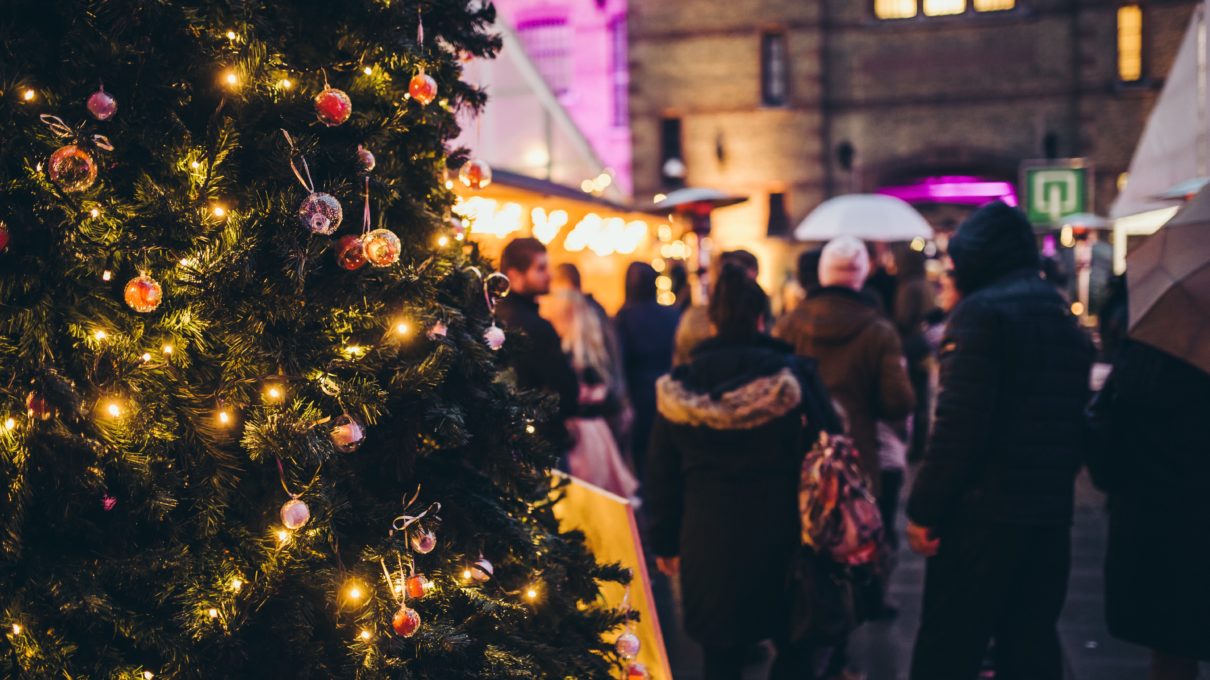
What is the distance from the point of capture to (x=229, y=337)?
183 centimetres

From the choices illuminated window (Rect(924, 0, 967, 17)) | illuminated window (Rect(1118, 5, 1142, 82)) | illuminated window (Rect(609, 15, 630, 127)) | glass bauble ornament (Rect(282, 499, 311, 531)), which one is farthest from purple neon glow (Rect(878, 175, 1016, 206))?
glass bauble ornament (Rect(282, 499, 311, 531))

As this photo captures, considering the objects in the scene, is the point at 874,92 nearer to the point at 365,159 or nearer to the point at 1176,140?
the point at 1176,140

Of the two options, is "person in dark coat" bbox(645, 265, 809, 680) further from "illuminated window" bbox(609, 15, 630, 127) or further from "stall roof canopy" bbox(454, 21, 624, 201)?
"illuminated window" bbox(609, 15, 630, 127)

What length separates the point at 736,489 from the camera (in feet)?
12.2

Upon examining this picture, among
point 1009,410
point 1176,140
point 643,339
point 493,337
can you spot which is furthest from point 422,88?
point 1176,140

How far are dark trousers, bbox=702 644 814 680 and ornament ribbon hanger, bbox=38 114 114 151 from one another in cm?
274

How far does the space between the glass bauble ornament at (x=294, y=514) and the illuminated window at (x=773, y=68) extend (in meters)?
24.0

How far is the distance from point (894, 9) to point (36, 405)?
2464 centimetres

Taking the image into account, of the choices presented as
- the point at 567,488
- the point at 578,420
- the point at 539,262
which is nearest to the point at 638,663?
the point at 567,488

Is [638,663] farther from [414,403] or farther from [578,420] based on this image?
[578,420]

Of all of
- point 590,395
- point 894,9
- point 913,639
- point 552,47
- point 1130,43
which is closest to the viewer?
point 913,639

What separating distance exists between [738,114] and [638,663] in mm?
23214

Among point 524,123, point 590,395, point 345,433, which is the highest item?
point 524,123

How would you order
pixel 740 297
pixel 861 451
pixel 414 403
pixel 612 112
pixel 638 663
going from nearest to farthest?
pixel 414 403 < pixel 638 663 < pixel 740 297 < pixel 861 451 < pixel 612 112
